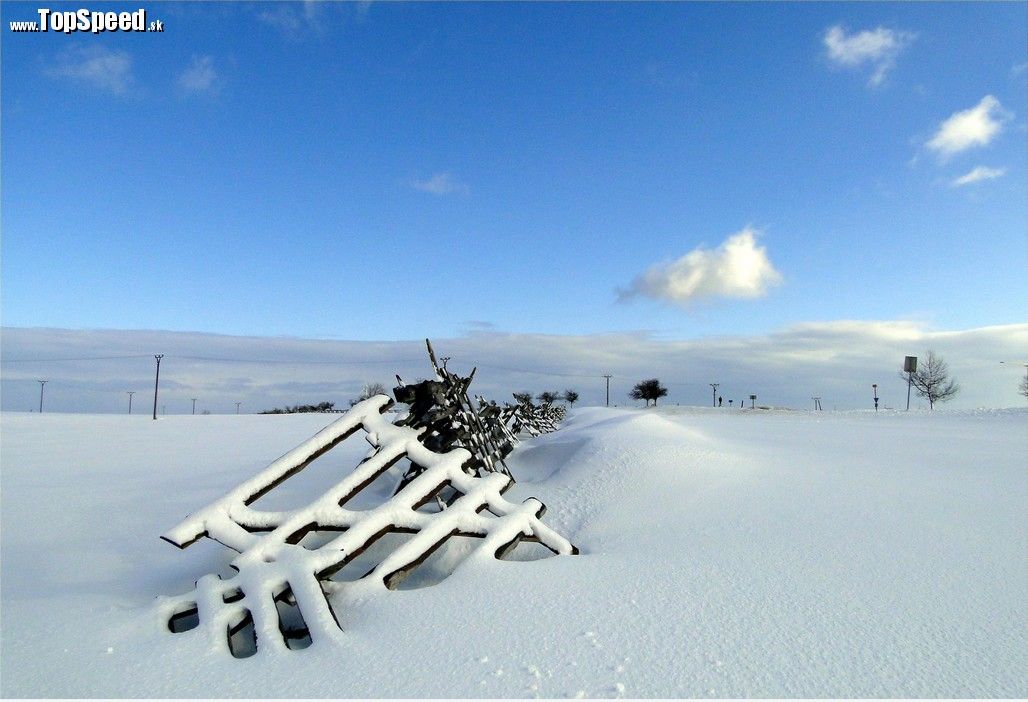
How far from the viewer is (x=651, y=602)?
2.94 m

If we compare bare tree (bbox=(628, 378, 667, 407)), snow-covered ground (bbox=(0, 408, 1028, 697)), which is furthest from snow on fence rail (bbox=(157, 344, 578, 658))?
bare tree (bbox=(628, 378, 667, 407))

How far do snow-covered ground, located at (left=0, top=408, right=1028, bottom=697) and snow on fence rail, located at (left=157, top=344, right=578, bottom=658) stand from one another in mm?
168

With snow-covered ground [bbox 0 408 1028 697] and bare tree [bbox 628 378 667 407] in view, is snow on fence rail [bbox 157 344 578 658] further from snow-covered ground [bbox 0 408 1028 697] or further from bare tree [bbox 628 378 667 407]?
bare tree [bbox 628 378 667 407]

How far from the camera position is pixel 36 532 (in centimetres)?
565

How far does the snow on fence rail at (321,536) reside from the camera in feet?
10.3

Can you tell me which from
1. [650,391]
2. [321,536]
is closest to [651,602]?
[321,536]

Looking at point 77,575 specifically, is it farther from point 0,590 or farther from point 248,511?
point 248,511

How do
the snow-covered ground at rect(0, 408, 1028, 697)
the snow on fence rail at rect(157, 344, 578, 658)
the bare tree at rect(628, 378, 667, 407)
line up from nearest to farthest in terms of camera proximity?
the snow-covered ground at rect(0, 408, 1028, 697) < the snow on fence rail at rect(157, 344, 578, 658) < the bare tree at rect(628, 378, 667, 407)

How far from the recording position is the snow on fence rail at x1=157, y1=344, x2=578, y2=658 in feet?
10.3

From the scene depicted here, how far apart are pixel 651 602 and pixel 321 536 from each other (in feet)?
8.35

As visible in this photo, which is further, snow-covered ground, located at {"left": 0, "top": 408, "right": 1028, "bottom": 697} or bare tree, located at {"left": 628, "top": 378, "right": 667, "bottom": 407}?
bare tree, located at {"left": 628, "top": 378, "right": 667, "bottom": 407}

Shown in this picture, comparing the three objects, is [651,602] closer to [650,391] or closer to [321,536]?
[321,536]

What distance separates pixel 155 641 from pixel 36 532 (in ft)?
12.7

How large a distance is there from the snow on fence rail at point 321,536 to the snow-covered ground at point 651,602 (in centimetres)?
17
